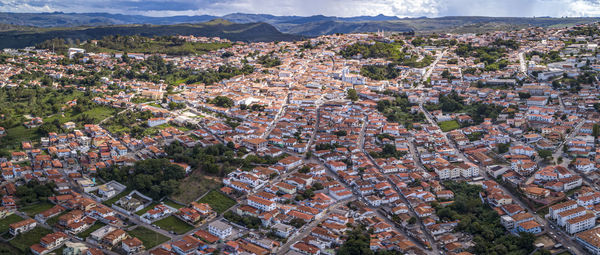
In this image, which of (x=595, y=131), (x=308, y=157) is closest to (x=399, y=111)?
(x=308, y=157)

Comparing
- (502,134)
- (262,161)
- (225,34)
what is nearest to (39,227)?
(262,161)

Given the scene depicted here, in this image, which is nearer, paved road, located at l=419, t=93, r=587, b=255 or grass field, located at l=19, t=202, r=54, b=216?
paved road, located at l=419, t=93, r=587, b=255

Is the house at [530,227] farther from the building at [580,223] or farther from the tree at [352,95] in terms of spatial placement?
the tree at [352,95]

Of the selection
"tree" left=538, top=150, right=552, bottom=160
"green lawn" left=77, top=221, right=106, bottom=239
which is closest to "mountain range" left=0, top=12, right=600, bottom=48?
"tree" left=538, top=150, right=552, bottom=160

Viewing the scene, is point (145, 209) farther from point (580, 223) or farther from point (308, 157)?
point (580, 223)

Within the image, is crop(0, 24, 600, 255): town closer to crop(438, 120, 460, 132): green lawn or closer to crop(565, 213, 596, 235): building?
crop(565, 213, 596, 235): building

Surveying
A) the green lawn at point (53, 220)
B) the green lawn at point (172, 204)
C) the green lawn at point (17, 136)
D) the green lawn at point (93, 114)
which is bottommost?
the green lawn at point (53, 220)

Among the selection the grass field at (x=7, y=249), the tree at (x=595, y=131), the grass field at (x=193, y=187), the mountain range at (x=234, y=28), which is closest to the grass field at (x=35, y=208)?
the grass field at (x=7, y=249)
